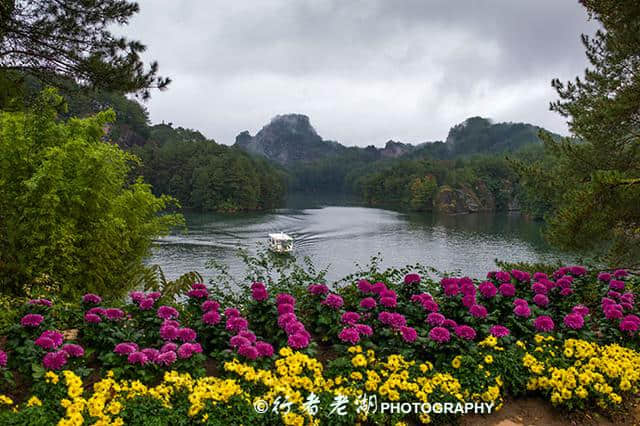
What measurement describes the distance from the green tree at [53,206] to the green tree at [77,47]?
784mm

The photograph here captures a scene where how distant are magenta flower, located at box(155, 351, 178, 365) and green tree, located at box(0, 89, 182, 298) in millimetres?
5312

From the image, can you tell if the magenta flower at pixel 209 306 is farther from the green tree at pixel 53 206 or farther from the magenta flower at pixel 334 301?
the green tree at pixel 53 206

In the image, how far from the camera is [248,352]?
3.54 m

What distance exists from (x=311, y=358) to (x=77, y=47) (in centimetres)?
698

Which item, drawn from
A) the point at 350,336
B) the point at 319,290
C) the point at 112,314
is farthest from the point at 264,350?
the point at 112,314

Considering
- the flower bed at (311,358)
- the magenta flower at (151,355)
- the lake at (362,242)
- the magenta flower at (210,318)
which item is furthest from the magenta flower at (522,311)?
the lake at (362,242)

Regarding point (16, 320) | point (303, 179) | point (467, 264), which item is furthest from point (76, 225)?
point (303, 179)

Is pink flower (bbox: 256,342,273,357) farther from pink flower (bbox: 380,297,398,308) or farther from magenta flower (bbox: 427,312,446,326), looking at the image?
magenta flower (bbox: 427,312,446,326)

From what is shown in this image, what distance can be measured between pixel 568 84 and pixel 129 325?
48.0 ft

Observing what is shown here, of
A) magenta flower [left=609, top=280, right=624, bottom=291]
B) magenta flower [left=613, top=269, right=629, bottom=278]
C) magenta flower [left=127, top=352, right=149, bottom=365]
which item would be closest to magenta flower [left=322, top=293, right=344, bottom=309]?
magenta flower [left=127, top=352, right=149, bottom=365]

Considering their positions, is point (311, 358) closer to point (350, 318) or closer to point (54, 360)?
point (350, 318)

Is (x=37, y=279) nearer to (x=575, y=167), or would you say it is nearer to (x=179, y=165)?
(x=575, y=167)

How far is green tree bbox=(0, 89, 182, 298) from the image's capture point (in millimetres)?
7801

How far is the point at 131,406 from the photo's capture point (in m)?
2.76
